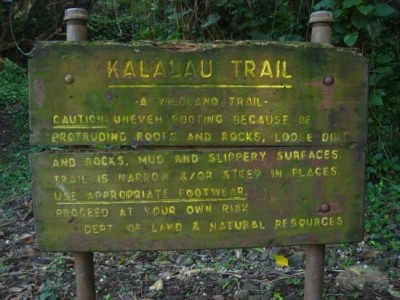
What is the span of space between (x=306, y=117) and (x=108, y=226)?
1.05m

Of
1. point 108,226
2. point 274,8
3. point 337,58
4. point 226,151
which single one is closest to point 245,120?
point 226,151

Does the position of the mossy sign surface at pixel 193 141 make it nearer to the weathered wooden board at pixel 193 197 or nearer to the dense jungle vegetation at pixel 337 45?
the weathered wooden board at pixel 193 197

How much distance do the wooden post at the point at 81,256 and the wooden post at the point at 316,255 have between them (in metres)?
1.10

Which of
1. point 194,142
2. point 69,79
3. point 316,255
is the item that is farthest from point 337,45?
point 69,79

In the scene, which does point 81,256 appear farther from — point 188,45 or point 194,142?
point 188,45

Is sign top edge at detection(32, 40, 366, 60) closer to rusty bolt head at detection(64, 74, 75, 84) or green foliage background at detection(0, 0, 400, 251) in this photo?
rusty bolt head at detection(64, 74, 75, 84)

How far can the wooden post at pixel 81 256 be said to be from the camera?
2.21 meters

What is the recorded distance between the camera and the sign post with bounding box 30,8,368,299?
7.04 feet

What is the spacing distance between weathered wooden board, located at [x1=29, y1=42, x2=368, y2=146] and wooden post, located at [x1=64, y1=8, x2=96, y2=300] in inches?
4.5

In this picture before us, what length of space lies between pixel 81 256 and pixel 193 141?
812 mm

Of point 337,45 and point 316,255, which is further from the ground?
point 337,45

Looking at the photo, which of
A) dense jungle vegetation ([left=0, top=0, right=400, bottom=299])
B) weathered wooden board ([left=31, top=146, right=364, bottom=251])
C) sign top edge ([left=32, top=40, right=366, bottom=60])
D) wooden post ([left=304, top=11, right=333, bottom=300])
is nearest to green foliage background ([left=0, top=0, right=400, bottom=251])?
dense jungle vegetation ([left=0, top=0, right=400, bottom=299])

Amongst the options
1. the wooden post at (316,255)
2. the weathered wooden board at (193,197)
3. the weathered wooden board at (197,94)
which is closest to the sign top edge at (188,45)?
the weathered wooden board at (197,94)

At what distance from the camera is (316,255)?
7.96 feet
